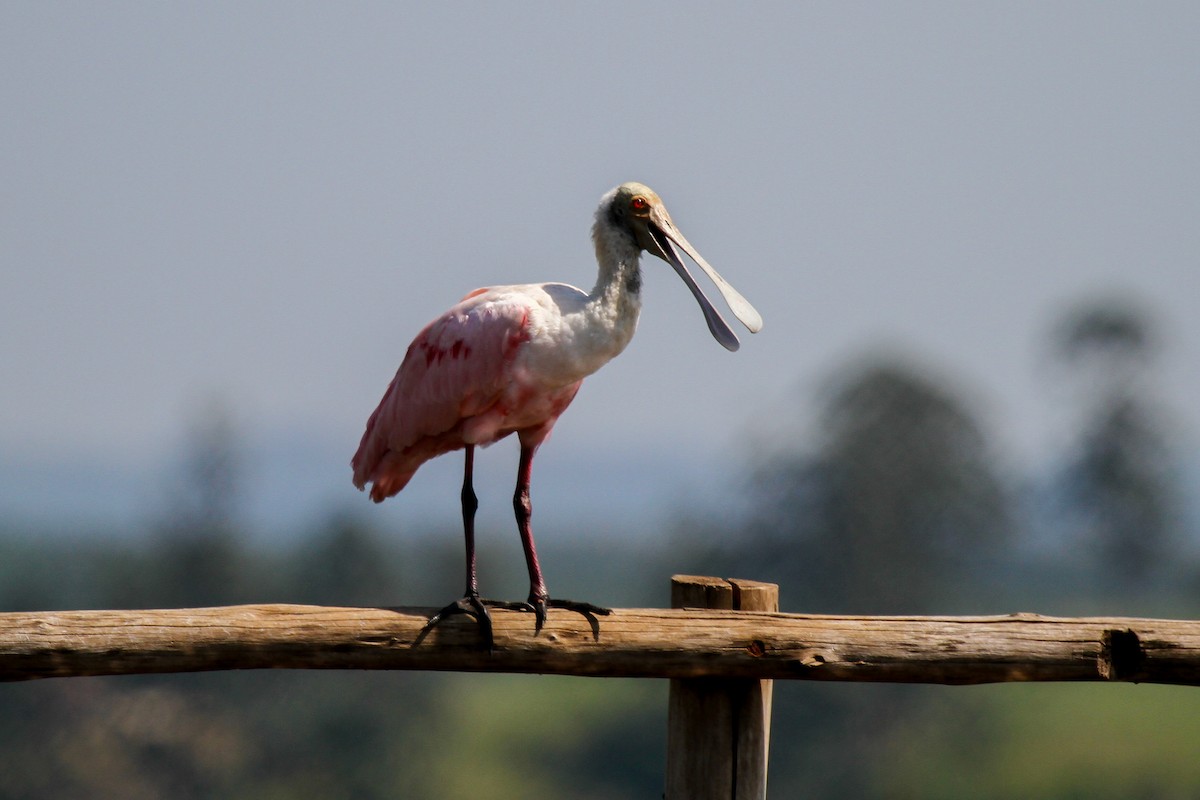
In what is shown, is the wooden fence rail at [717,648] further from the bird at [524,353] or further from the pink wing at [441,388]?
the pink wing at [441,388]

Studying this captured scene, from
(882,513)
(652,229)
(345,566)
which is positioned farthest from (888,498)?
(652,229)

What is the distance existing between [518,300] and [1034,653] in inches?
A: 76.4

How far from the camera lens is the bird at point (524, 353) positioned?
517 cm

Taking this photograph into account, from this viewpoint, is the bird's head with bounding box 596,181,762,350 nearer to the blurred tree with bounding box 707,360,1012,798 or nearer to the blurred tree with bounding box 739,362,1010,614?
the blurred tree with bounding box 707,360,1012,798

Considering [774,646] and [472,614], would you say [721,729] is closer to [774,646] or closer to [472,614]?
[774,646]

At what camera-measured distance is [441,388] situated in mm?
5375

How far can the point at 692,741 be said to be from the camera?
461cm

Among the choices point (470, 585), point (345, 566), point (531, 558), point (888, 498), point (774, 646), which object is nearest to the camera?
point (774, 646)

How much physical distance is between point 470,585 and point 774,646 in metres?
1.04

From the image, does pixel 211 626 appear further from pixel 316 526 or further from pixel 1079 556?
pixel 1079 556

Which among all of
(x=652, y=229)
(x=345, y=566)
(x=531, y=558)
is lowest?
(x=531, y=558)

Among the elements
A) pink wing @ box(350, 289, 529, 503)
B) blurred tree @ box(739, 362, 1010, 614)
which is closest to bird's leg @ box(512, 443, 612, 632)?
pink wing @ box(350, 289, 529, 503)

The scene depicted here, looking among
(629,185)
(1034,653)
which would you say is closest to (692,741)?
(1034,653)

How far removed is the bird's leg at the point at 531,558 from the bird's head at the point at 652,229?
2.66 ft
